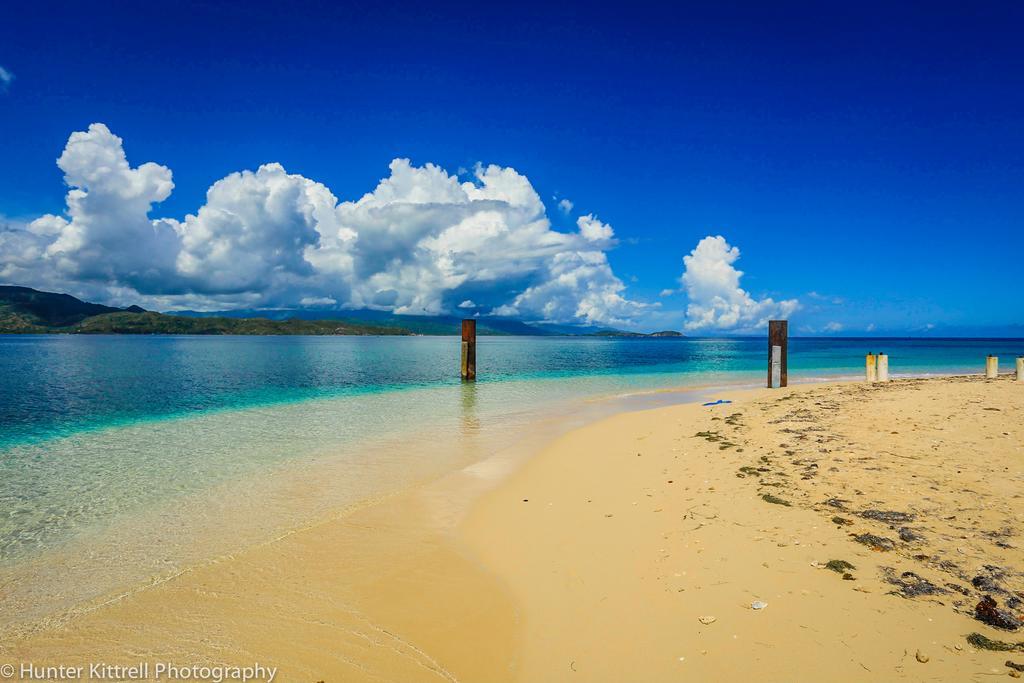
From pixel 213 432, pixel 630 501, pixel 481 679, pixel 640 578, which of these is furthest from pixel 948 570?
pixel 213 432

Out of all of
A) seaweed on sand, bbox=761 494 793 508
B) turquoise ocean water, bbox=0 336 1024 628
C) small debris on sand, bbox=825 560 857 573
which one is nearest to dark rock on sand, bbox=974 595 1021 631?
small debris on sand, bbox=825 560 857 573

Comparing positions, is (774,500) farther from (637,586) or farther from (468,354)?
(468,354)

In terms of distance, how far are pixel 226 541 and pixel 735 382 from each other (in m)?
36.9

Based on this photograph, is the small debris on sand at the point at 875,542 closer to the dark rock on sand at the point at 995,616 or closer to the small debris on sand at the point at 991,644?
the dark rock on sand at the point at 995,616

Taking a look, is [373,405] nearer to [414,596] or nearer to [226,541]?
[226,541]

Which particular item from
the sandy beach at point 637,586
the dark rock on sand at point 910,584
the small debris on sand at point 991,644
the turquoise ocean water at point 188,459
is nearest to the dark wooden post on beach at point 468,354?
the turquoise ocean water at point 188,459

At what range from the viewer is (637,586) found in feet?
20.2

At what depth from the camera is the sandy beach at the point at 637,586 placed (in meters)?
4.77

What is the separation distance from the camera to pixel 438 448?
15312 mm

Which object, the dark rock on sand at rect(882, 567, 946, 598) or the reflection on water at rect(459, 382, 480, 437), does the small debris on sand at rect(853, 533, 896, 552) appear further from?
the reflection on water at rect(459, 382, 480, 437)

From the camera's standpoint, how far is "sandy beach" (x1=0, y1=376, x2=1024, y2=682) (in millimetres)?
4766

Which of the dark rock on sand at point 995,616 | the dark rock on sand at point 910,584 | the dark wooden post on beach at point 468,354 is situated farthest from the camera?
the dark wooden post on beach at point 468,354

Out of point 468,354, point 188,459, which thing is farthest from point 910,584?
point 468,354

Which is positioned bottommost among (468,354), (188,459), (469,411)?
(188,459)
